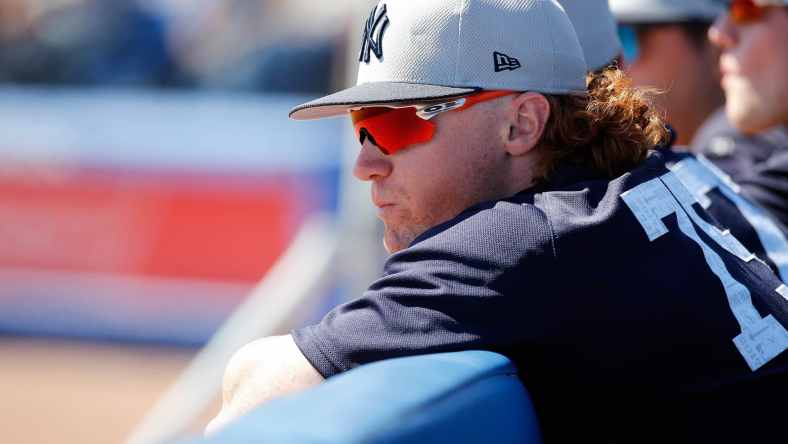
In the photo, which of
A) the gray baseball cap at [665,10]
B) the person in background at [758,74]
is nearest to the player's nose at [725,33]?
the person in background at [758,74]

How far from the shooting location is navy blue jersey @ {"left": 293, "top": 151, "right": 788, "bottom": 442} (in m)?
1.69

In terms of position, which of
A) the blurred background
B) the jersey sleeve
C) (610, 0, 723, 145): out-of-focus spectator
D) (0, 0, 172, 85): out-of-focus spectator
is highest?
(0, 0, 172, 85): out-of-focus spectator

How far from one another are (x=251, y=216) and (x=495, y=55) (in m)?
5.90

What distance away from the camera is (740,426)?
177 cm

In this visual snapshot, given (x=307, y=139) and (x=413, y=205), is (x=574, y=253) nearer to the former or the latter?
(x=413, y=205)

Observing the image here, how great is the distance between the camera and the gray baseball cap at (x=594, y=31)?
293 cm

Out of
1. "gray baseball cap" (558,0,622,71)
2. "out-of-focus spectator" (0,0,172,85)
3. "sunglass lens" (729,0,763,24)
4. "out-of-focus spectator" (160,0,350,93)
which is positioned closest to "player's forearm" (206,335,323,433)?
"gray baseball cap" (558,0,622,71)

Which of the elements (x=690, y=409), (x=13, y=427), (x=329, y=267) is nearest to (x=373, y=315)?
(x=690, y=409)

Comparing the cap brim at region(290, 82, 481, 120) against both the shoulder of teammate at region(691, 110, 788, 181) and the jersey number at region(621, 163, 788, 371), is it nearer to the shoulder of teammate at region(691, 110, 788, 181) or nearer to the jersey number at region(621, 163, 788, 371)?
the jersey number at region(621, 163, 788, 371)

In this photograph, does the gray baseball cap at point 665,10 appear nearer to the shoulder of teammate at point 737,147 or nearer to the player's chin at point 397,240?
the shoulder of teammate at point 737,147

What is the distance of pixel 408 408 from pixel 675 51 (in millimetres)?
3159

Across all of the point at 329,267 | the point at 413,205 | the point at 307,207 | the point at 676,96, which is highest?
the point at 307,207

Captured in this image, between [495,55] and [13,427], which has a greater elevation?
[13,427]

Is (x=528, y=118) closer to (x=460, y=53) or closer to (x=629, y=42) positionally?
(x=460, y=53)
